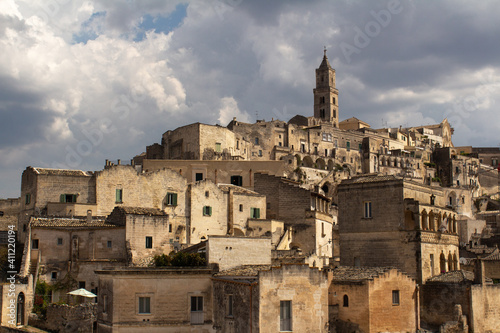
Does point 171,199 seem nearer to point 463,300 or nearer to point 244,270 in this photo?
point 244,270

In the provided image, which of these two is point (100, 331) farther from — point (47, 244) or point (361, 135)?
point (361, 135)

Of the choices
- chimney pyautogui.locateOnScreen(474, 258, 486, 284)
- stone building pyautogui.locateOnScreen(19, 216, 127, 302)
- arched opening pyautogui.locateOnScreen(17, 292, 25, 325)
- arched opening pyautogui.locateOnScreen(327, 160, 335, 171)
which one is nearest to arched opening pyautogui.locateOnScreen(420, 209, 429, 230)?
chimney pyautogui.locateOnScreen(474, 258, 486, 284)

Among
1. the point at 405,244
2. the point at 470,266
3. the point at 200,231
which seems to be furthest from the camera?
the point at 200,231

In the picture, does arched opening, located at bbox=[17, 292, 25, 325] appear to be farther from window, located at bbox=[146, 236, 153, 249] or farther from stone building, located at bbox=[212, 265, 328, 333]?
stone building, located at bbox=[212, 265, 328, 333]

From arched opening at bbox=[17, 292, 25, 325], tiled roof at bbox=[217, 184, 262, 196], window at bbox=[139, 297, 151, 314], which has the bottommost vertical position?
arched opening at bbox=[17, 292, 25, 325]

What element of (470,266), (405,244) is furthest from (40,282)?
(470,266)

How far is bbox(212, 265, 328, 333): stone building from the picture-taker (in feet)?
81.8

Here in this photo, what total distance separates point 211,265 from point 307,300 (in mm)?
6043

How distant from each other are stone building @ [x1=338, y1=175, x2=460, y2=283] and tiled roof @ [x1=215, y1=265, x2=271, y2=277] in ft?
28.5

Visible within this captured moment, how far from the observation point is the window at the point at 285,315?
998 inches

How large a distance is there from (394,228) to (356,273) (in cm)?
553

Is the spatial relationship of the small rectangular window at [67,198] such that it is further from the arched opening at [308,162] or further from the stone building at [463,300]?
the arched opening at [308,162]

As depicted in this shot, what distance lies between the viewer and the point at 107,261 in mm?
38250

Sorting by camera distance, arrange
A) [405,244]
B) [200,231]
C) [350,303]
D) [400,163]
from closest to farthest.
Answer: [350,303]
[405,244]
[200,231]
[400,163]
